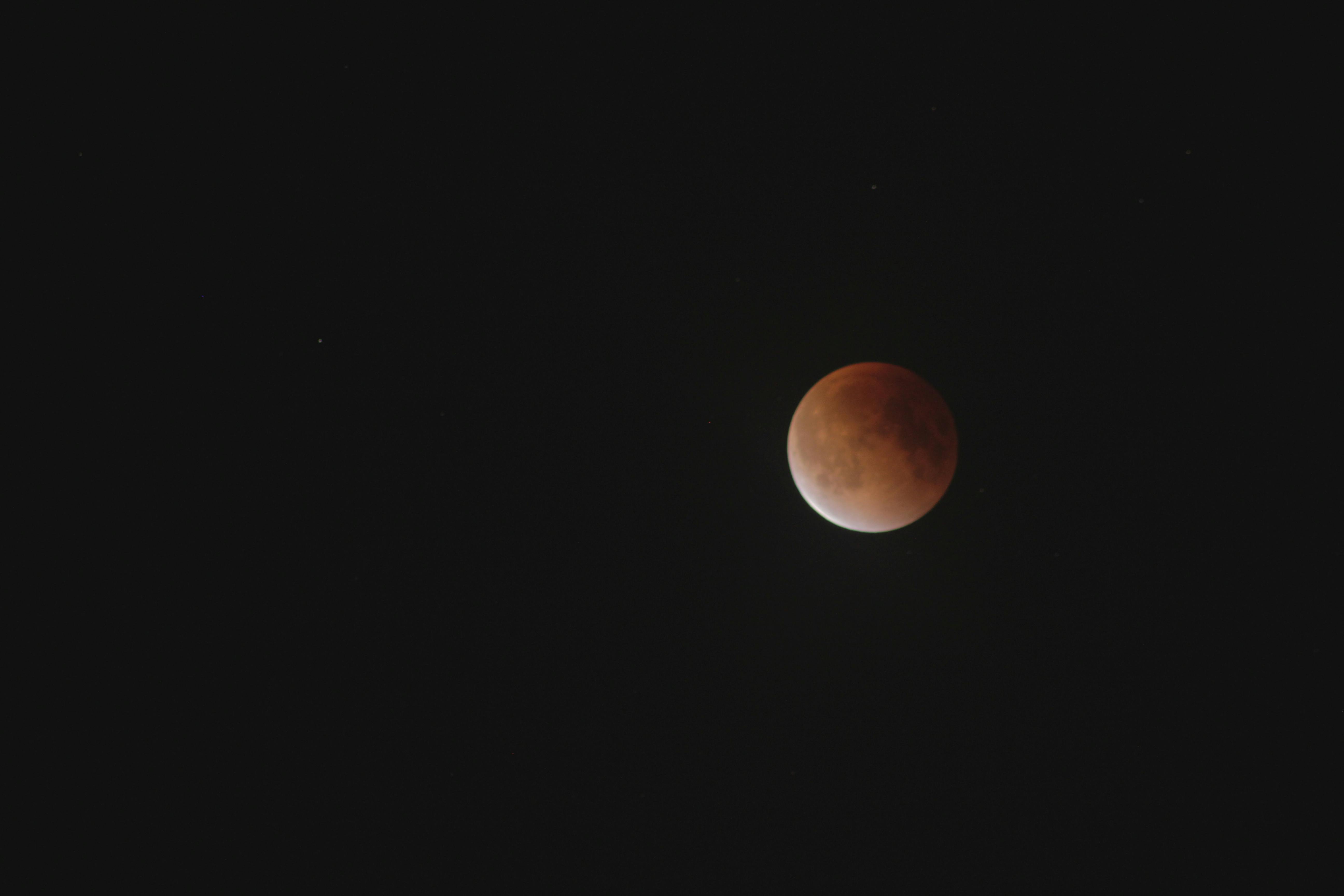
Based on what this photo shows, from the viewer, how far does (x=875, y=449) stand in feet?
11.1

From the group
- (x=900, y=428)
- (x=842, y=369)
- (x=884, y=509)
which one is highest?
(x=842, y=369)

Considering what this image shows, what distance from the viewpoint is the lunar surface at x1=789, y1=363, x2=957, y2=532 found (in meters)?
3.39

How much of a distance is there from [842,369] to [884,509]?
809 mm

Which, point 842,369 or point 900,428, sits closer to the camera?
point 900,428

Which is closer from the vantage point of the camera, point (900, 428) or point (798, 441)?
point (900, 428)

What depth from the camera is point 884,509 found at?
350 cm

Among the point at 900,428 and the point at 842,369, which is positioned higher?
the point at 842,369

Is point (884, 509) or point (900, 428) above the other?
point (900, 428)

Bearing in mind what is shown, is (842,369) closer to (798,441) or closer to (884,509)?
(798,441)

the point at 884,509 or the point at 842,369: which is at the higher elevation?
the point at 842,369

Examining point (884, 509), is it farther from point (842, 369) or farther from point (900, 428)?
point (842, 369)

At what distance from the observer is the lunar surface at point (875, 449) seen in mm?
3395

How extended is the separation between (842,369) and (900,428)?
55cm

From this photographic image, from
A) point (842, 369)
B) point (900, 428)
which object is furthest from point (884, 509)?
point (842, 369)
